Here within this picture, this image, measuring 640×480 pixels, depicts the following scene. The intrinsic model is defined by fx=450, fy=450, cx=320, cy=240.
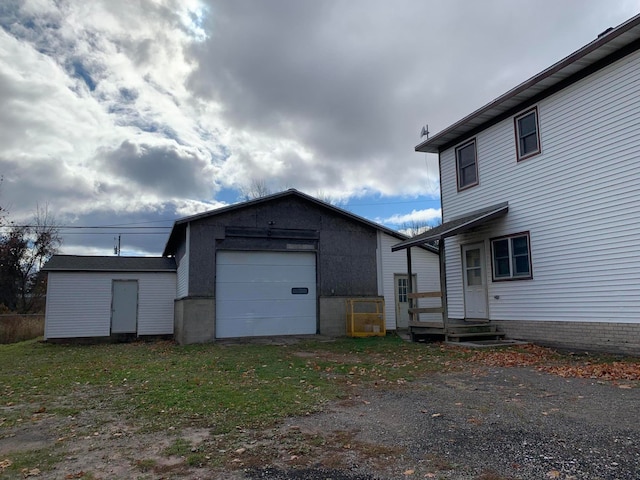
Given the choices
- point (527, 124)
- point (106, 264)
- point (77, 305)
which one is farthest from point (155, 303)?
point (527, 124)

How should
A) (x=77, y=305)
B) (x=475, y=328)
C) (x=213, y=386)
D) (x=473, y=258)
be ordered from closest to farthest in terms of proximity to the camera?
1. (x=213, y=386)
2. (x=475, y=328)
3. (x=473, y=258)
4. (x=77, y=305)

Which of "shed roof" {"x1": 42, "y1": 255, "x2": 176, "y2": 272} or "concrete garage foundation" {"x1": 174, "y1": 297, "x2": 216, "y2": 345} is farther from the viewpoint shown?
"shed roof" {"x1": 42, "y1": 255, "x2": 176, "y2": 272}

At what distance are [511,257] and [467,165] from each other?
3.36 meters

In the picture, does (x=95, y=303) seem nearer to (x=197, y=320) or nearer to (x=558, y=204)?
(x=197, y=320)

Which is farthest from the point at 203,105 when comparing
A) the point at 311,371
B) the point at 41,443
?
the point at 41,443

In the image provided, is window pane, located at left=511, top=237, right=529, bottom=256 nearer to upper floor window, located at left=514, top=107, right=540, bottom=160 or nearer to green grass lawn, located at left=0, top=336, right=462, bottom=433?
upper floor window, located at left=514, top=107, right=540, bottom=160

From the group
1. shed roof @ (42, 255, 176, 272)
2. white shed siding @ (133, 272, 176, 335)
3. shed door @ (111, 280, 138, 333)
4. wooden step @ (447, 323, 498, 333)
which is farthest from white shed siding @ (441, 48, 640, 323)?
shed door @ (111, 280, 138, 333)

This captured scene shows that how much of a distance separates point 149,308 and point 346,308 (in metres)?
8.23

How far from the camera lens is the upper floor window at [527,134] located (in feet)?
37.3

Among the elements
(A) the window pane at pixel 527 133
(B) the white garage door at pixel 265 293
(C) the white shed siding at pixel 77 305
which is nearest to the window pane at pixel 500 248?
(A) the window pane at pixel 527 133

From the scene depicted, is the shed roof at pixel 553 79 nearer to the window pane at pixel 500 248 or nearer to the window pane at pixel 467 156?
the window pane at pixel 467 156

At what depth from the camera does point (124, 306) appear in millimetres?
18297

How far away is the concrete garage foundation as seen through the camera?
1489cm

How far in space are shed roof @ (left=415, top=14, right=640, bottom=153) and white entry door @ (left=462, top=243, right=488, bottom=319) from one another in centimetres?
349
